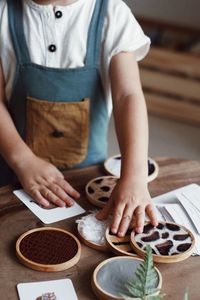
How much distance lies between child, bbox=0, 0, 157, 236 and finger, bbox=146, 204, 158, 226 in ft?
0.64

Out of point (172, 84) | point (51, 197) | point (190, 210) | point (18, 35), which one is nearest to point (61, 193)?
point (51, 197)

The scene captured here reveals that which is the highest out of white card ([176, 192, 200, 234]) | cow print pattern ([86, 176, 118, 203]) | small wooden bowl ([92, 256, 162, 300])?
small wooden bowl ([92, 256, 162, 300])

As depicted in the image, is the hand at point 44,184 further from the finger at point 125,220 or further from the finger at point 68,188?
the finger at point 125,220

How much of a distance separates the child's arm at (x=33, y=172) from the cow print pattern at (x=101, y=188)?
3 centimetres

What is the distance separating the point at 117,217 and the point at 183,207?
0.14 m

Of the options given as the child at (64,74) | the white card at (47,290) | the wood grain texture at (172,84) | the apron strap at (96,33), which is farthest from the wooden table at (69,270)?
the wood grain texture at (172,84)

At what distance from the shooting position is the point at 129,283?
760mm

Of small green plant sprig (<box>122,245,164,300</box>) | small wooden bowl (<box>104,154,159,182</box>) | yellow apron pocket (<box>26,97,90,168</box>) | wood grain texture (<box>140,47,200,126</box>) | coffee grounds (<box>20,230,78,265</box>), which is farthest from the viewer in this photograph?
wood grain texture (<box>140,47,200,126</box>)

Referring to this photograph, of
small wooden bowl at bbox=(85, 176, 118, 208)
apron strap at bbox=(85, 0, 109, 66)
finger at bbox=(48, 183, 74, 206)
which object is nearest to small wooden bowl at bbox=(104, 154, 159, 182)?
small wooden bowl at bbox=(85, 176, 118, 208)

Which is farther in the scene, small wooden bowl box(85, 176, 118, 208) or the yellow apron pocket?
the yellow apron pocket

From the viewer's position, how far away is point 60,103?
1204mm

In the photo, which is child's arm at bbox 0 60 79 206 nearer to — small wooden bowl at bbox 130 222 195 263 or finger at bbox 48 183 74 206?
finger at bbox 48 183 74 206

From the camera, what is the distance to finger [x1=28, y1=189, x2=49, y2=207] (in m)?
0.98

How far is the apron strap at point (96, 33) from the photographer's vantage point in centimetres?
118
